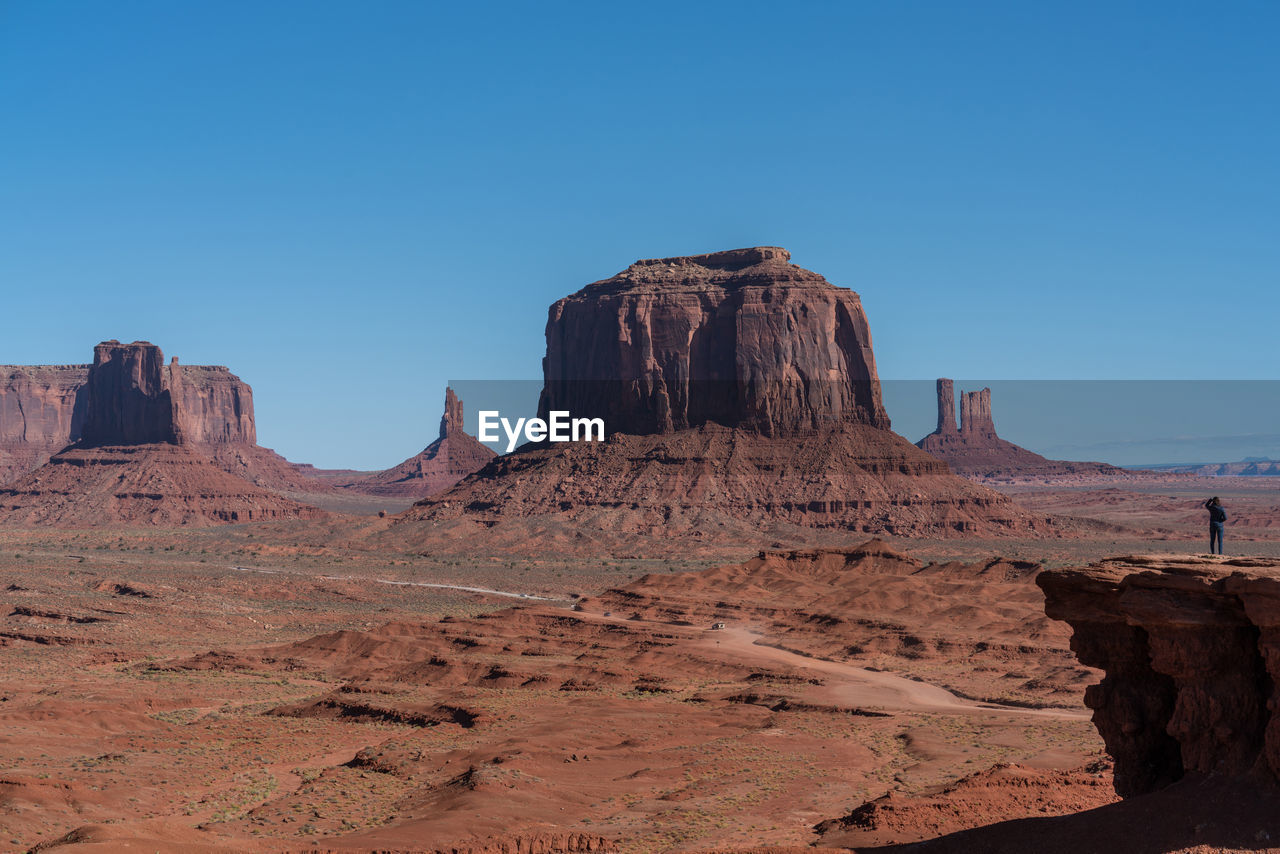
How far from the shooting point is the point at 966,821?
69.5ft

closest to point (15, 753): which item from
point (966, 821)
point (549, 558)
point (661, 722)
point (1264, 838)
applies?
point (661, 722)

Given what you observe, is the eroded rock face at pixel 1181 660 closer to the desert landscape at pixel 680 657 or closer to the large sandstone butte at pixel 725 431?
the desert landscape at pixel 680 657

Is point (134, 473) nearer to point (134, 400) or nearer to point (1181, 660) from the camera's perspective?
point (134, 400)

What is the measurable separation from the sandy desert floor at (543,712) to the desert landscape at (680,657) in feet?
0.58

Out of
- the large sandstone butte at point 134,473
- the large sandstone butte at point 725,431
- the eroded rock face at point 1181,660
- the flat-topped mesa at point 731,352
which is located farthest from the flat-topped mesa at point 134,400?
the eroded rock face at point 1181,660

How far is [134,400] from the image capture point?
16562cm

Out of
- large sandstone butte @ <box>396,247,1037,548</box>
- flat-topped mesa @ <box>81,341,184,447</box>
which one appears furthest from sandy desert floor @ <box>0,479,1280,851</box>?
flat-topped mesa @ <box>81,341,184,447</box>

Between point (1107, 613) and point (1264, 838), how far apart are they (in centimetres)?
389

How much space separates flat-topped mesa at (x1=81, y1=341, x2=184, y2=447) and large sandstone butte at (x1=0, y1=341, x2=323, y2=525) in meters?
0.13

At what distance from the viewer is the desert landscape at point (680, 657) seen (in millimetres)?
18844

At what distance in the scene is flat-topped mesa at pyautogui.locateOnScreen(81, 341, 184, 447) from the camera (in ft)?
539

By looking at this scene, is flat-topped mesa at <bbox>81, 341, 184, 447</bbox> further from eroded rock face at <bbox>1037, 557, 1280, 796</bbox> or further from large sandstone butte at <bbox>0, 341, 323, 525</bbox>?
eroded rock face at <bbox>1037, 557, 1280, 796</bbox>

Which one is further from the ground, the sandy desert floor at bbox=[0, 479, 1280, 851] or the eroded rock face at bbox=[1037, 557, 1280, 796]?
the eroded rock face at bbox=[1037, 557, 1280, 796]

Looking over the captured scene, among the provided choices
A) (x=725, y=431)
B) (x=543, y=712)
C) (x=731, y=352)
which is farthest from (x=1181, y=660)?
(x=731, y=352)
